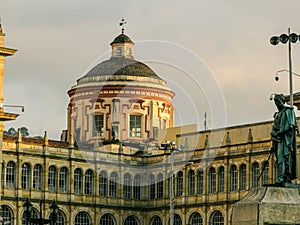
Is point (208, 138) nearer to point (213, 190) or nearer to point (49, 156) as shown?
point (213, 190)

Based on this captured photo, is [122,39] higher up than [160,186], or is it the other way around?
[122,39]

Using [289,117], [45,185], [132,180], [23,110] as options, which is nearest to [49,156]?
[45,185]

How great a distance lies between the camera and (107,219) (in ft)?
389

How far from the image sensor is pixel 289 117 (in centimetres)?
4147

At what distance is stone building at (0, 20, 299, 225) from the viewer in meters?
110

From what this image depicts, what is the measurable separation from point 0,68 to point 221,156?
1053 inches

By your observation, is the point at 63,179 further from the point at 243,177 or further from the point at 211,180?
the point at 243,177

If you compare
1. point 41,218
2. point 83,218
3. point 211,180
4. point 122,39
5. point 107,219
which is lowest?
point 41,218

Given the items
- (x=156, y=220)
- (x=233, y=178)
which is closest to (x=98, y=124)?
(x=156, y=220)

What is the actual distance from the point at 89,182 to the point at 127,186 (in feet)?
15.8

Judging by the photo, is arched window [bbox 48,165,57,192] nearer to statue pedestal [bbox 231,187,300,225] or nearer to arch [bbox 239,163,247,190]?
arch [bbox 239,163,247,190]

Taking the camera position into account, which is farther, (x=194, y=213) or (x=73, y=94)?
(x=73, y=94)

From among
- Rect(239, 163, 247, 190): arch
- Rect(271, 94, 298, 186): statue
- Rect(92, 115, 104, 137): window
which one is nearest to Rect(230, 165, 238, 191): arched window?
Rect(239, 163, 247, 190): arch

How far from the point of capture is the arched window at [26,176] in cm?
11025
